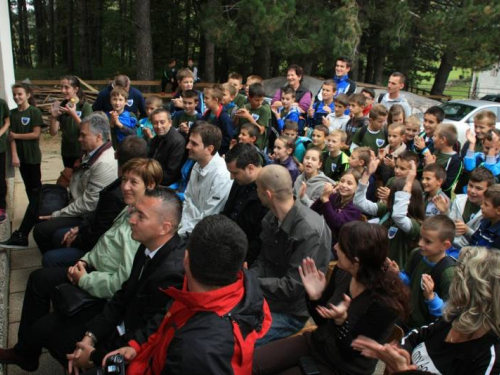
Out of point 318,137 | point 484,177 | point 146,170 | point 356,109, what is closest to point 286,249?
point 146,170

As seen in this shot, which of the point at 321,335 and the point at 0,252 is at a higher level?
the point at 321,335

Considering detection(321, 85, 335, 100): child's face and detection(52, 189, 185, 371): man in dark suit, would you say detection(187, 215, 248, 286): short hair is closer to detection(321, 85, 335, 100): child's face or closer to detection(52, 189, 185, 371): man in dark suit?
detection(52, 189, 185, 371): man in dark suit

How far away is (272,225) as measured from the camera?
10.6ft

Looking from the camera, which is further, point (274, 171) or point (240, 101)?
point (240, 101)

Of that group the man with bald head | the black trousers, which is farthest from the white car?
the black trousers

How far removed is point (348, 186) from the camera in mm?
4250

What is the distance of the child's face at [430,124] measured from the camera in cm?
580

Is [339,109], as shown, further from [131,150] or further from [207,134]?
[131,150]

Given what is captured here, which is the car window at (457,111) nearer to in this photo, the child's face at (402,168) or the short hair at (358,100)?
the short hair at (358,100)

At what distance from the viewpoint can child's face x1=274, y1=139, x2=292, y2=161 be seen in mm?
5152

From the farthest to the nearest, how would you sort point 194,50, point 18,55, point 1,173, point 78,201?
point 18,55, point 194,50, point 1,173, point 78,201

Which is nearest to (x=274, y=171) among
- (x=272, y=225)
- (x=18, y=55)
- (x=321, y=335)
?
(x=272, y=225)

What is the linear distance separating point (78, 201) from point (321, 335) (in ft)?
8.79

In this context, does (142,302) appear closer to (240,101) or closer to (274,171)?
(274,171)
